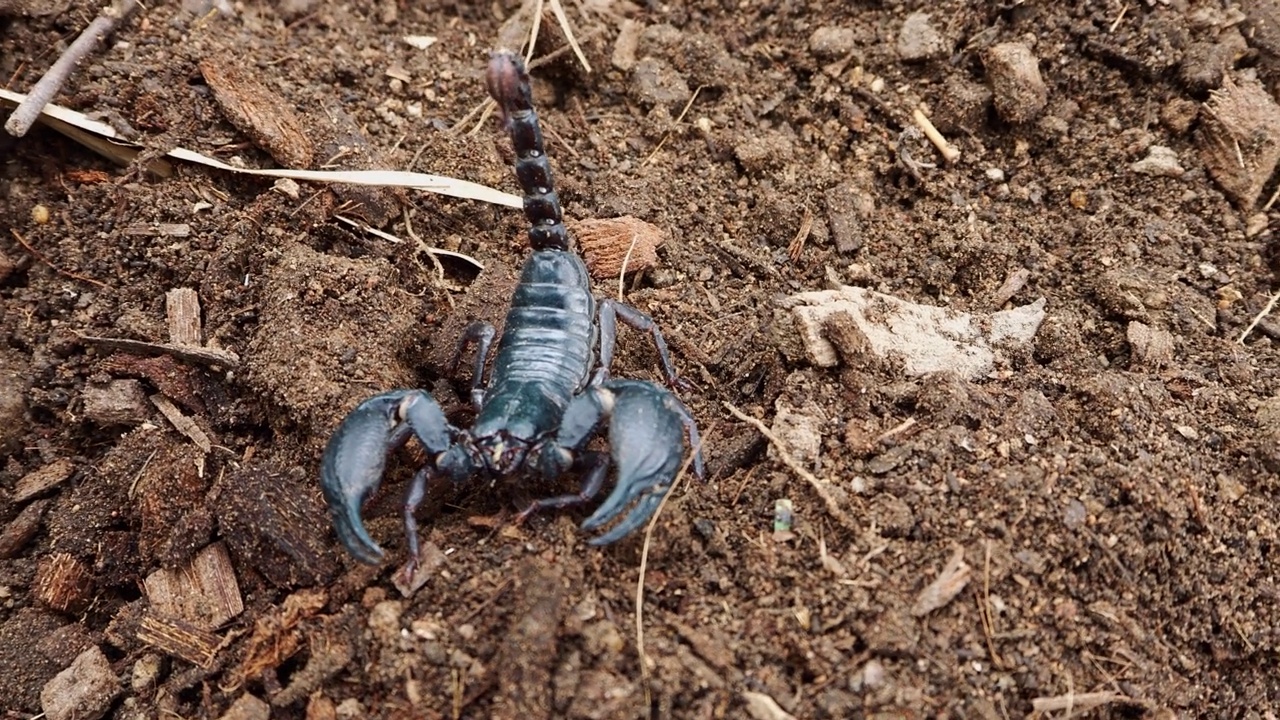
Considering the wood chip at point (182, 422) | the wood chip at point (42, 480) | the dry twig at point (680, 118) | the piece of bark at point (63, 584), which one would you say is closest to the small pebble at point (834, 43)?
the dry twig at point (680, 118)

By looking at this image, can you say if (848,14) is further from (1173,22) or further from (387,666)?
(387,666)

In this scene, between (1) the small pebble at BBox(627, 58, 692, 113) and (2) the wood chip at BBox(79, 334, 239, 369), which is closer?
(2) the wood chip at BBox(79, 334, 239, 369)

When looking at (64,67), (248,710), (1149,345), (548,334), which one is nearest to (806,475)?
(548,334)

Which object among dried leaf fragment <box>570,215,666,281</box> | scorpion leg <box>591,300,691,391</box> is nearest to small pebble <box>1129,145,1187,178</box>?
dried leaf fragment <box>570,215,666,281</box>

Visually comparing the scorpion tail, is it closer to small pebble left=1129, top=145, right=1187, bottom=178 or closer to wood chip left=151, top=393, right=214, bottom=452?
wood chip left=151, top=393, right=214, bottom=452

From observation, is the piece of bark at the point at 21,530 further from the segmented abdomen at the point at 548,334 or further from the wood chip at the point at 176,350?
the segmented abdomen at the point at 548,334

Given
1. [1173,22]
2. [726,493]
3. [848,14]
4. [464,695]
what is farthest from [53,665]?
[1173,22]

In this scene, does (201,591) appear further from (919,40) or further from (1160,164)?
(1160,164)
